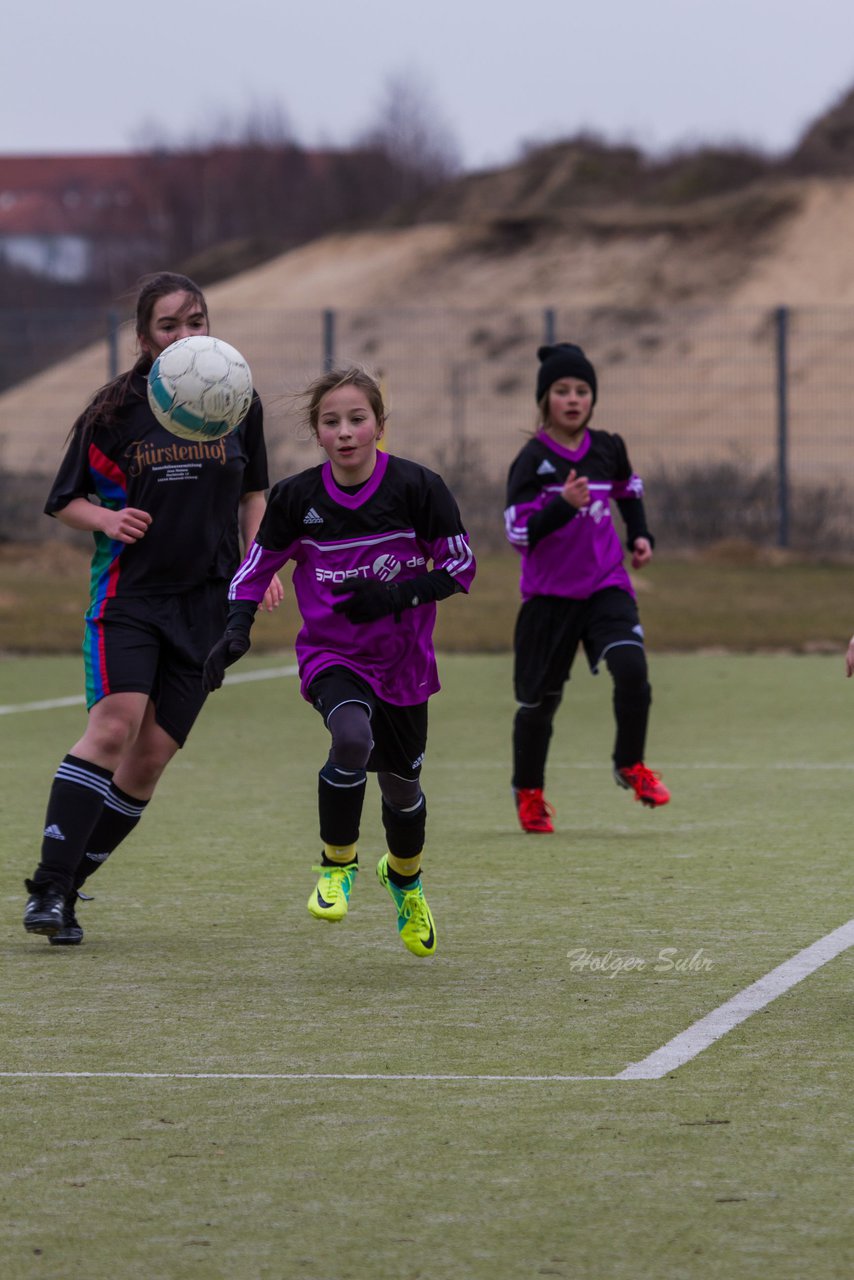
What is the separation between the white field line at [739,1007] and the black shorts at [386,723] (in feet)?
4.01

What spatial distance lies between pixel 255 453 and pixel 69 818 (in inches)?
52.7

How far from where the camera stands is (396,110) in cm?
7969

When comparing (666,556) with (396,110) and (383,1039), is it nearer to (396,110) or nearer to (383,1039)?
(383,1039)

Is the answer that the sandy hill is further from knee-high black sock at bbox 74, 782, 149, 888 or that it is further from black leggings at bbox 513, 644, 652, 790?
knee-high black sock at bbox 74, 782, 149, 888

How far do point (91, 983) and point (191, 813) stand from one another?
3620mm

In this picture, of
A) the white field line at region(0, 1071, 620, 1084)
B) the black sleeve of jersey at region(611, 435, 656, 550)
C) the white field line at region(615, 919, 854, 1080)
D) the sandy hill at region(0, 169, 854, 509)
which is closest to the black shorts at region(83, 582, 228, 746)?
the white field line at region(0, 1071, 620, 1084)

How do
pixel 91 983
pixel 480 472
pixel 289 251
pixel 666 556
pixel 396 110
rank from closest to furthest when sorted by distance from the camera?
pixel 91 983
pixel 666 556
pixel 480 472
pixel 289 251
pixel 396 110

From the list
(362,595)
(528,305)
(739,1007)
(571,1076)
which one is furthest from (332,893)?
(528,305)

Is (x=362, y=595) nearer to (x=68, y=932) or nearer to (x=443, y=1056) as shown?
(x=68, y=932)

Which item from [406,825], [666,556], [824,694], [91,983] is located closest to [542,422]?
[406,825]

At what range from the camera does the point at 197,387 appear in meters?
6.85

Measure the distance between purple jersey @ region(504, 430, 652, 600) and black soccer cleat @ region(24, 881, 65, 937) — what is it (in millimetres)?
3000

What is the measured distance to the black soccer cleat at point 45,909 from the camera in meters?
6.81

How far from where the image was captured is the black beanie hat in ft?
30.1
